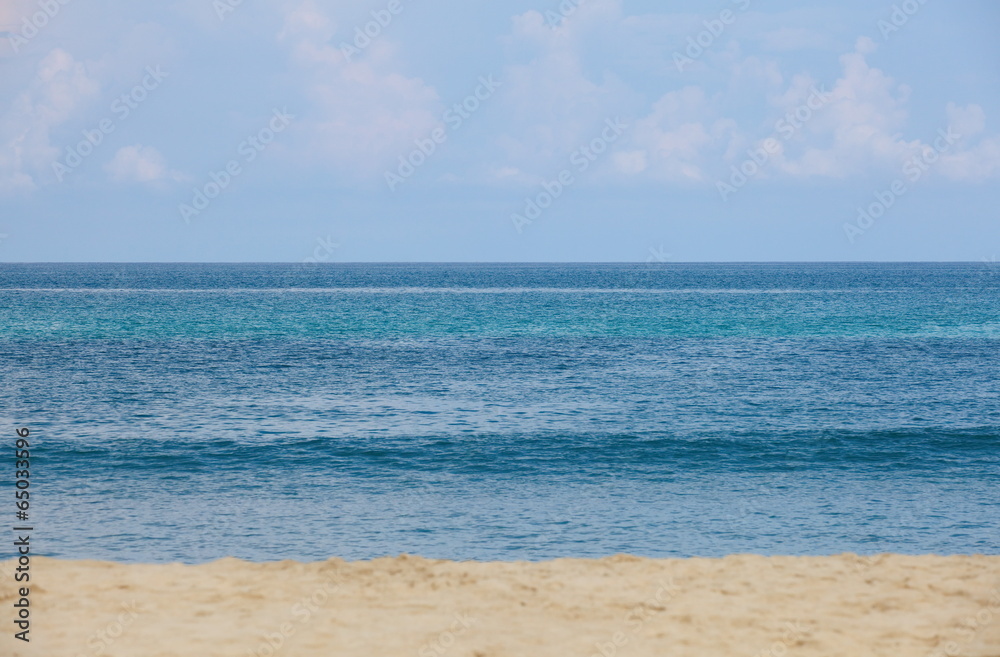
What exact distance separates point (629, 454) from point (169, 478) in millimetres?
10988

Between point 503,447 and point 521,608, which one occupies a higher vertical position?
point 521,608

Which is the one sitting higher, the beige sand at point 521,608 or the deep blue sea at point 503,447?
the beige sand at point 521,608

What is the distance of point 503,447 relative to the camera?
2238 cm

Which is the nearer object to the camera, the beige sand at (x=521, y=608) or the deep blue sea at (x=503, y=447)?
the beige sand at (x=521, y=608)

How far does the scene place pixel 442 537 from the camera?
1522 cm

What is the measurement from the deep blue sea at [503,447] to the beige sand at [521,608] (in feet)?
8.68

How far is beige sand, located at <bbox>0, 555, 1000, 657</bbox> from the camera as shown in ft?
29.1

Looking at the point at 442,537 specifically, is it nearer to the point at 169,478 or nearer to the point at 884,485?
the point at 169,478

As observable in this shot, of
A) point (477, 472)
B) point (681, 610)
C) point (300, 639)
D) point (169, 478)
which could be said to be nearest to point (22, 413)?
point (169, 478)

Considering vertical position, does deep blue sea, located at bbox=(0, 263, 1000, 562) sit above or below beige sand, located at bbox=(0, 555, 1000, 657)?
below

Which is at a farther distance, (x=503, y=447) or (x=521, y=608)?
(x=503, y=447)

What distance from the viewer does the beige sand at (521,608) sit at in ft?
29.1

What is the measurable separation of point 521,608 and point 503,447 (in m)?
12.2

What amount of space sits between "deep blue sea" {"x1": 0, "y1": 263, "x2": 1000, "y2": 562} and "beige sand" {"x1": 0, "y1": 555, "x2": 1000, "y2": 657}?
2.65m
